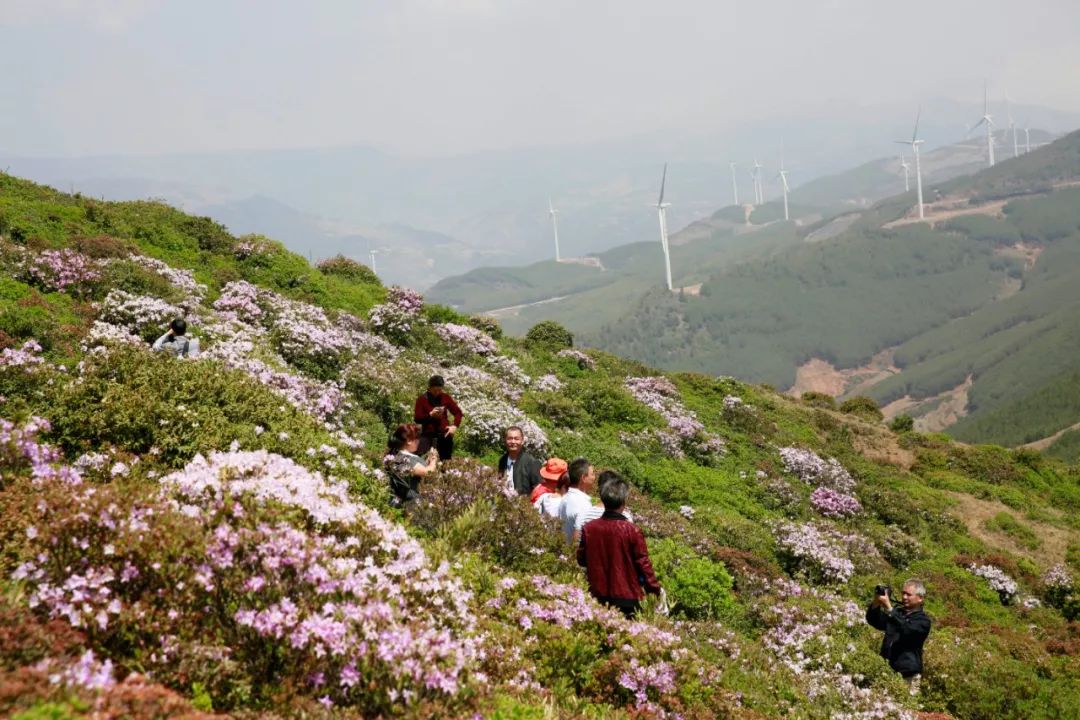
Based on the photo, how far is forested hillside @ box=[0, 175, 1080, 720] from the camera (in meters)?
4.87

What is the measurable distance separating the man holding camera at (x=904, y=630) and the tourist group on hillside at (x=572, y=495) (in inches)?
151

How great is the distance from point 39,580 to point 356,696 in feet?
7.63

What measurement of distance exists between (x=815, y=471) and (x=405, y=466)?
2032 centimetres

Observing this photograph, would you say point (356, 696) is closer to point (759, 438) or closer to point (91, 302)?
point (91, 302)

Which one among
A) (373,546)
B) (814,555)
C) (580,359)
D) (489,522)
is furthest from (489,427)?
(580,359)

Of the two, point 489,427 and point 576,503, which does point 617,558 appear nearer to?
point 576,503

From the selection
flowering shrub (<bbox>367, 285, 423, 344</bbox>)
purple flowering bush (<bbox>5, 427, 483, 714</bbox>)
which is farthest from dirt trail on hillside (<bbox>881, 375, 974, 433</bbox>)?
purple flowering bush (<bbox>5, 427, 483, 714</bbox>)

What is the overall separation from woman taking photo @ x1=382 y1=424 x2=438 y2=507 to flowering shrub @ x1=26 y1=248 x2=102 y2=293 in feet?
40.1

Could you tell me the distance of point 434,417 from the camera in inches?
505

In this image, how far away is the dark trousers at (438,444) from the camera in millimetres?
12859

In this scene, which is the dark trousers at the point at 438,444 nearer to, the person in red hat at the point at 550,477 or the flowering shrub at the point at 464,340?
the person in red hat at the point at 550,477

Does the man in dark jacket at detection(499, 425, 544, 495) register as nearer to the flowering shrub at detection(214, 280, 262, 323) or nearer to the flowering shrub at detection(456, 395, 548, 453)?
the flowering shrub at detection(456, 395, 548, 453)

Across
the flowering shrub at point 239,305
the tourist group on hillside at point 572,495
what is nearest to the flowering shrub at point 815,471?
the tourist group on hillside at point 572,495

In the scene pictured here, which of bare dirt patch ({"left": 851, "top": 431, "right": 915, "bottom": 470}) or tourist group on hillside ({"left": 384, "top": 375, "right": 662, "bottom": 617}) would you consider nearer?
tourist group on hillside ({"left": 384, "top": 375, "right": 662, "bottom": 617})
